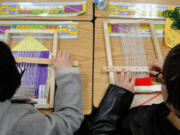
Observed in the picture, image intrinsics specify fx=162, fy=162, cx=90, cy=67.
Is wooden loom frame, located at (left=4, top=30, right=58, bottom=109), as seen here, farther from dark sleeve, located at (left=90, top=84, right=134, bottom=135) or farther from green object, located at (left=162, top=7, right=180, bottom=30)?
green object, located at (left=162, top=7, right=180, bottom=30)

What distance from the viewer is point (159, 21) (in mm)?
1075

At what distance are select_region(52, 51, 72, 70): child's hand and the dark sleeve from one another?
0.87ft

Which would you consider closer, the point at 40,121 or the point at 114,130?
the point at 40,121

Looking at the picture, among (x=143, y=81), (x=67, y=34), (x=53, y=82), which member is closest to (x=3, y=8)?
(x=67, y=34)

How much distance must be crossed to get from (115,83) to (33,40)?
54 centimetres

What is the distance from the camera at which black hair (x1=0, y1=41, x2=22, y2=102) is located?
549mm

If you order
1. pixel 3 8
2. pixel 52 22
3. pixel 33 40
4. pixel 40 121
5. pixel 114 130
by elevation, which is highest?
pixel 3 8

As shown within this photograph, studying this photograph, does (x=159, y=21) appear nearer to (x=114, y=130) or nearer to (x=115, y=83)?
(x=115, y=83)

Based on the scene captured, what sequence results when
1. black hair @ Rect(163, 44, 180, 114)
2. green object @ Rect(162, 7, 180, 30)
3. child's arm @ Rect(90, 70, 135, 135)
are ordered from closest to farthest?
1. black hair @ Rect(163, 44, 180, 114)
2. child's arm @ Rect(90, 70, 135, 135)
3. green object @ Rect(162, 7, 180, 30)

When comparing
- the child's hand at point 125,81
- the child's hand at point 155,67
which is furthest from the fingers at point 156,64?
the child's hand at point 125,81

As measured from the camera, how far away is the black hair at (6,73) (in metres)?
0.55

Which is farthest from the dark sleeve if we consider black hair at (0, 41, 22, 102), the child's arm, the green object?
the green object

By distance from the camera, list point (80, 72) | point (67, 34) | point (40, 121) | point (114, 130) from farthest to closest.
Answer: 1. point (67, 34)
2. point (80, 72)
3. point (114, 130)
4. point (40, 121)

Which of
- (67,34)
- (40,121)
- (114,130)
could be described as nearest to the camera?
(40,121)
